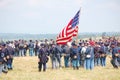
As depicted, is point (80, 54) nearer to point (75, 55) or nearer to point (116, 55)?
point (75, 55)

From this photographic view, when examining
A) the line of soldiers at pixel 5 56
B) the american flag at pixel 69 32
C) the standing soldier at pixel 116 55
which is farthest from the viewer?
the american flag at pixel 69 32

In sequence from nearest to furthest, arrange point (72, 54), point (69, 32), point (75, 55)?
point (75, 55), point (72, 54), point (69, 32)

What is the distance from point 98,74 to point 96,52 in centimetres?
499

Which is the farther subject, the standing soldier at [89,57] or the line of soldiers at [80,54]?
the line of soldiers at [80,54]

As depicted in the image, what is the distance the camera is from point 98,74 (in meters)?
23.5

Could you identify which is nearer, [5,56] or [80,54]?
[5,56]

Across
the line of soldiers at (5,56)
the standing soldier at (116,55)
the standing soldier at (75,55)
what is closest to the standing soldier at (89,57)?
the standing soldier at (75,55)

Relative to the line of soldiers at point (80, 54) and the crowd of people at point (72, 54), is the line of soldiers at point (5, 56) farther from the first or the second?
the line of soldiers at point (80, 54)

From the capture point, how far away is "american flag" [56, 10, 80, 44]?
89.1ft

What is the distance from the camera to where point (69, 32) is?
90.7 ft

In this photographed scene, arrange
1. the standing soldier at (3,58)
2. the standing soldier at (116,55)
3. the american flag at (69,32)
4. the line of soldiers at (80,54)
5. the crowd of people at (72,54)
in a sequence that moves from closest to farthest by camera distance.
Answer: the standing soldier at (3,58) < the crowd of people at (72,54) < the line of soldiers at (80,54) < the standing soldier at (116,55) < the american flag at (69,32)

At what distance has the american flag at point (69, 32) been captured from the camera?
2716cm

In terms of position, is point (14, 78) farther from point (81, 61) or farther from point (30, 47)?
point (30, 47)

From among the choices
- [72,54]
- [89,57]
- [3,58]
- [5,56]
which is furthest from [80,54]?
[3,58]
